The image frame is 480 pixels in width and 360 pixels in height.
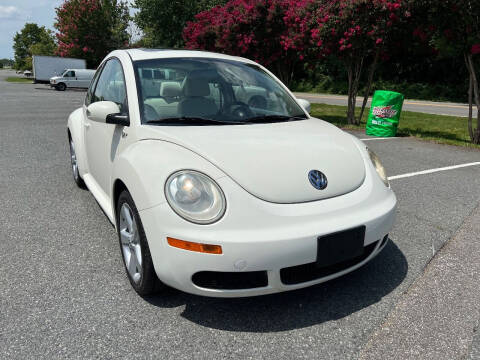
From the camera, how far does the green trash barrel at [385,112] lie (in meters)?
8.84

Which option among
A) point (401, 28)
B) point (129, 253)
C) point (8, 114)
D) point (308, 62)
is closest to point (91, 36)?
point (8, 114)

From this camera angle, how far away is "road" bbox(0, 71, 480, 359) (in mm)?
2070

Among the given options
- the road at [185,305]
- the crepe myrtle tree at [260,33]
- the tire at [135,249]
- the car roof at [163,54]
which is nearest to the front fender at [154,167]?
the tire at [135,249]

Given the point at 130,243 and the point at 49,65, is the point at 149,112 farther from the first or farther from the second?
the point at 49,65

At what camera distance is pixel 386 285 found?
2.69 m

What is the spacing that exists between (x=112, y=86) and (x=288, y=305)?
7.59 feet

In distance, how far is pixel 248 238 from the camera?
2.01 m

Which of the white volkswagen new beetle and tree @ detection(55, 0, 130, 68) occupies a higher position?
tree @ detection(55, 0, 130, 68)

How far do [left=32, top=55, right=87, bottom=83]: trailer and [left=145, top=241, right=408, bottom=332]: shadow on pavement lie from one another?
35505mm

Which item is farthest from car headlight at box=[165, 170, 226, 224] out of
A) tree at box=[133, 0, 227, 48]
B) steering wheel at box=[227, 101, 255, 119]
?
tree at box=[133, 0, 227, 48]

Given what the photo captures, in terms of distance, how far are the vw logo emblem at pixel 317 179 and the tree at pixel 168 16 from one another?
3242 centimetres

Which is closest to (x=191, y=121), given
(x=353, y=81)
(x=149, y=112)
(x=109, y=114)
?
(x=149, y=112)

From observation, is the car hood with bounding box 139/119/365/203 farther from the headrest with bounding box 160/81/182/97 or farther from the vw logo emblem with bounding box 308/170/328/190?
the headrest with bounding box 160/81/182/97

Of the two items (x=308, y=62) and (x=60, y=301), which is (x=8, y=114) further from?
(x=60, y=301)
